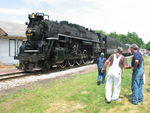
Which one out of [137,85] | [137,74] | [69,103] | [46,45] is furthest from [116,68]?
[46,45]

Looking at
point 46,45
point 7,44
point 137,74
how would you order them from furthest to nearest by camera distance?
point 7,44 < point 46,45 < point 137,74

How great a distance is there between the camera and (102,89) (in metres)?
8.41

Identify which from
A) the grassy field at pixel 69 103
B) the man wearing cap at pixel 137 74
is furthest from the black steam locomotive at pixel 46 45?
the man wearing cap at pixel 137 74

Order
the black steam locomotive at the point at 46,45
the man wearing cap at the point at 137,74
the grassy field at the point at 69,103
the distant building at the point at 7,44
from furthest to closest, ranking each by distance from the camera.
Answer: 1. the distant building at the point at 7,44
2. the black steam locomotive at the point at 46,45
3. the man wearing cap at the point at 137,74
4. the grassy field at the point at 69,103

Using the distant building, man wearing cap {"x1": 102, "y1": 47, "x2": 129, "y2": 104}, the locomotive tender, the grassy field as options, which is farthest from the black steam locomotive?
man wearing cap {"x1": 102, "y1": 47, "x2": 129, "y2": 104}

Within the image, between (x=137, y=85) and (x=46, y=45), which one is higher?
(x=46, y=45)

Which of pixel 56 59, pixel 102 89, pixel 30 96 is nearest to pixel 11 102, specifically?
pixel 30 96

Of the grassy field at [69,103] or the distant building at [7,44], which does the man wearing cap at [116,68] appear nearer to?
the grassy field at [69,103]

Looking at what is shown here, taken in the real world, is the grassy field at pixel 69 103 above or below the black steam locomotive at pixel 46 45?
below

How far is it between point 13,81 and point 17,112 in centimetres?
565

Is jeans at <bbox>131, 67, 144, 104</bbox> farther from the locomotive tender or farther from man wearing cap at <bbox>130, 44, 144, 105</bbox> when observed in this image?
the locomotive tender

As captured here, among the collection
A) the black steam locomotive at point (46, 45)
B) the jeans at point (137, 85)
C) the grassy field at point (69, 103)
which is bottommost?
the grassy field at point (69, 103)

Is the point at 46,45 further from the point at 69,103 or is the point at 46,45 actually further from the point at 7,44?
the point at 69,103

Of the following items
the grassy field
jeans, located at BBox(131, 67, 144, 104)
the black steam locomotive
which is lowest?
the grassy field
